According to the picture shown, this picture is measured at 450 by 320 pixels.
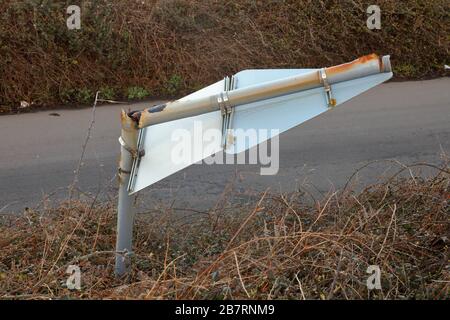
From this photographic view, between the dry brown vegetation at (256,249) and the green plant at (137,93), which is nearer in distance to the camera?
the dry brown vegetation at (256,249)

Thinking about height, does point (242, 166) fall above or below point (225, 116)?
below

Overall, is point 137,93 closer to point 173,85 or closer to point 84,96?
point 173,85

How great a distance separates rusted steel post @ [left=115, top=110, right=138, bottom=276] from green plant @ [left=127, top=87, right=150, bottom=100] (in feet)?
16.6

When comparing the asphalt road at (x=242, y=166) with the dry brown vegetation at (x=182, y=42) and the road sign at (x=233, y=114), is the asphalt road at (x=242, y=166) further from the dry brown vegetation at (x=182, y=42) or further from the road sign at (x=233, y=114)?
the road sign at (x=233, y=114)

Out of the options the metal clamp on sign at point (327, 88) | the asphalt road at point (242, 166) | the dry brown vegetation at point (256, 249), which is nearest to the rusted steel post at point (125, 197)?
the dry brown vegetation at point (256, 249)

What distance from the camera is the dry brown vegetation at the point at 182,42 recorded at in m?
9.11

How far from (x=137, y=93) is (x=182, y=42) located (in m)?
1.11

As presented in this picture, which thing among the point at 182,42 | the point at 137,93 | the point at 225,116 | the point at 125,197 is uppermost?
the point at 182,42

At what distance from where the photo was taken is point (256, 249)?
4309 mm

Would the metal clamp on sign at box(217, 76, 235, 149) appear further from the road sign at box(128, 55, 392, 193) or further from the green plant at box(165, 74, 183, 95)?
the green plant at box(165, 74, 183, 95)

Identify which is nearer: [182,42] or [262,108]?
[262,108]

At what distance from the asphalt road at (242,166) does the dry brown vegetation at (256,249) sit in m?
0.99

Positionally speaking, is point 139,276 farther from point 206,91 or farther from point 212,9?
point 212,9

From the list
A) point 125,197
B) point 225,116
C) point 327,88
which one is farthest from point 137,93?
point 327,88
